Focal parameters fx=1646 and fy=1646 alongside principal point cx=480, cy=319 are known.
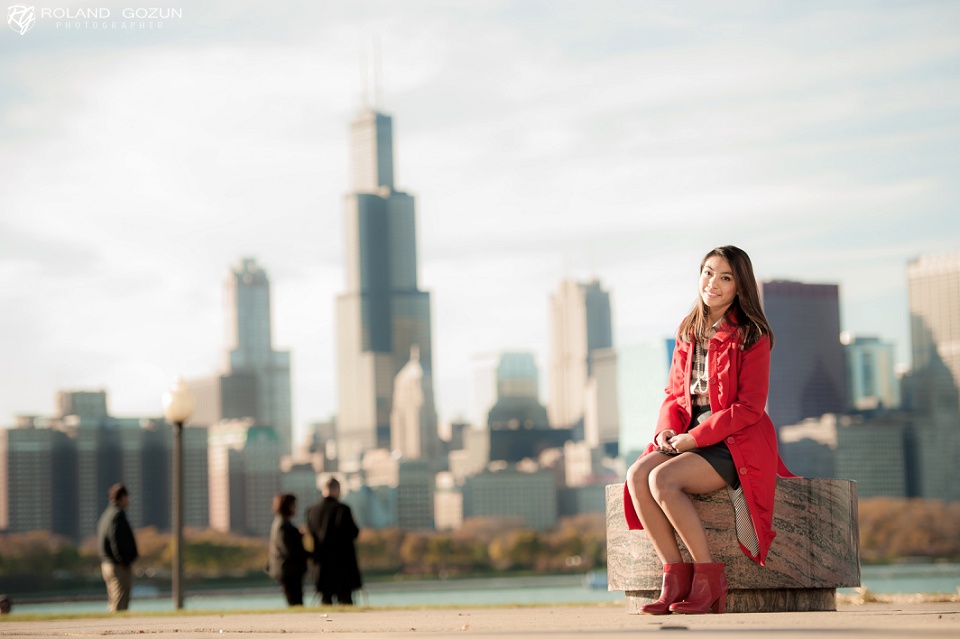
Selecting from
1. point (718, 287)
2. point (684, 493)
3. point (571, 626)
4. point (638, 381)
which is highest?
point (638, 381)

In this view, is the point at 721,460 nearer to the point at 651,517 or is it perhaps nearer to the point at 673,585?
the point at 651,517

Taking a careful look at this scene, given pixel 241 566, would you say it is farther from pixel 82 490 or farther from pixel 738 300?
pixel 738 300

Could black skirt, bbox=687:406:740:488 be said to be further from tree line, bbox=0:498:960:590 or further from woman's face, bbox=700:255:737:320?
tree line, bbox=0:498:960:590

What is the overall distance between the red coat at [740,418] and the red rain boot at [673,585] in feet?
1.22

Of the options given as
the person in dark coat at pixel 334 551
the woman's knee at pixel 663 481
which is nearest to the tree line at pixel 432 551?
the person in dark coat at pixel 334 551

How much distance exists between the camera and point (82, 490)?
190m

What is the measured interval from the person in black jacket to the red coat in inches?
367

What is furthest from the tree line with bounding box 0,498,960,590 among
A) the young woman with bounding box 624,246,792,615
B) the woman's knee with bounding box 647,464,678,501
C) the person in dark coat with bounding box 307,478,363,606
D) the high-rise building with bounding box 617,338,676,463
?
the woman's knee with bounding box 647,464,678,501

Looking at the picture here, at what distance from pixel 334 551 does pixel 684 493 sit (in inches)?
350

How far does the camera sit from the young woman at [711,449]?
28.1ft

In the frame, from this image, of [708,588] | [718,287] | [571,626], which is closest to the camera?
[571,626]

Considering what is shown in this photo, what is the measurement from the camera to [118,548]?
17.0 meters

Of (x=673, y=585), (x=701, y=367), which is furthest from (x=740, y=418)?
(x=673, y=585)

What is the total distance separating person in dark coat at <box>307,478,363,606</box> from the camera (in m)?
16.9
